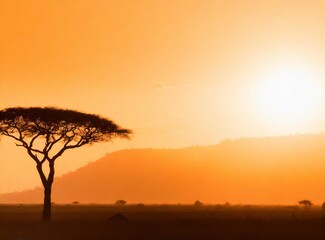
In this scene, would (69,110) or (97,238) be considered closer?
(97,238)

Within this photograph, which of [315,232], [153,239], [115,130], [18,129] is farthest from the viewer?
→ [115,130]

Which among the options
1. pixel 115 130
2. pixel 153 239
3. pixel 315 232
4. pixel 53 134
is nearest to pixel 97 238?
pixel 153 239

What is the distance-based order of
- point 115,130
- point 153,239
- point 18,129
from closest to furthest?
point 153,239
point 18,129
point 115,130

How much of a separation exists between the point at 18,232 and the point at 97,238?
24.9 feet

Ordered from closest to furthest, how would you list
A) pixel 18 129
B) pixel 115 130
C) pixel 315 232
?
pixel 315 232 → pixel 18 129 → pixel 115 130

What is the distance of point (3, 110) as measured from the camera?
6188 cm

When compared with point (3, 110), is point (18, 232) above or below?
below

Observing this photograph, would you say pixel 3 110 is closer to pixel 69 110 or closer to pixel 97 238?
pixel 69 110

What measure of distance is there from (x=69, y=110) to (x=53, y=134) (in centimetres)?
334

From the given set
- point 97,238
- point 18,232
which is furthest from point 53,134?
point 97,238

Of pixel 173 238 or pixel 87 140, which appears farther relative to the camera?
pixel 87 140

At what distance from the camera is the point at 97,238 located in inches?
1460

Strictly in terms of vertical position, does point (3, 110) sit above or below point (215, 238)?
above

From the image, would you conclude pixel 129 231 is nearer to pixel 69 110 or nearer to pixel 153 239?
pixel 153 239
